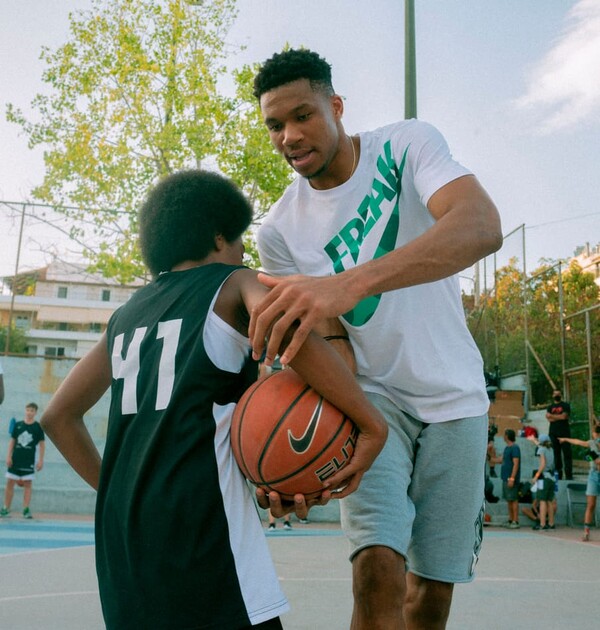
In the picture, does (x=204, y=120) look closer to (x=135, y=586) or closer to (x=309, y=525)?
(x=309, y=525)

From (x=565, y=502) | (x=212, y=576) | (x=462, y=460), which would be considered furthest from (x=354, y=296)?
(x=565, y=502)

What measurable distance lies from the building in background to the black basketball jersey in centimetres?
1504

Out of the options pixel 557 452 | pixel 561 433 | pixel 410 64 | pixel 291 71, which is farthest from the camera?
pixel 561 433

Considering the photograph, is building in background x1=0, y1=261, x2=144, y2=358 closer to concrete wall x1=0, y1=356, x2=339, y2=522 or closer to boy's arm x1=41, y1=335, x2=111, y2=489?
concrete wall x1=0, y1=356, x2=339, y2=522

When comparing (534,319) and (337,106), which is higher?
(534,319)

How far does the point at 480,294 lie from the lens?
20906 mm

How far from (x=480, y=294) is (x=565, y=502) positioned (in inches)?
276

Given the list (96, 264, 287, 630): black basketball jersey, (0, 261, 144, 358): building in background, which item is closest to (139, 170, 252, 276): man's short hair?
(96, 264, 287, 630): black basketball jersey

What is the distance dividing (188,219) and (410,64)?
7053 millimetres

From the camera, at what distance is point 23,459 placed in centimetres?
1312

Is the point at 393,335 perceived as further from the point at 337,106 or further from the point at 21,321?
the point at 21,321

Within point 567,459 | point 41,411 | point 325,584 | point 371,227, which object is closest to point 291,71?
point 371,227

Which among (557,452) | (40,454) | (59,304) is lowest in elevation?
(557,452)

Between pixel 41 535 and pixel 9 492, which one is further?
pixel 9 492
